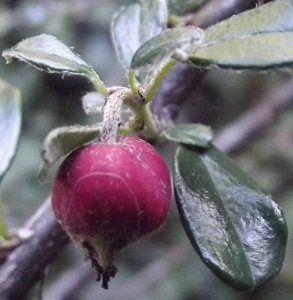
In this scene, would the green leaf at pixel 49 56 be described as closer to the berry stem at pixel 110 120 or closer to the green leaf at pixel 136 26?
the berry stem at pixel 110 120

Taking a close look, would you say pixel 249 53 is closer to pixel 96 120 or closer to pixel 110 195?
pixel 110 195

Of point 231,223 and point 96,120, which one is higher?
point 231,223

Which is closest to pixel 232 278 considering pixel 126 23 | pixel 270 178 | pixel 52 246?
pixel 52 246

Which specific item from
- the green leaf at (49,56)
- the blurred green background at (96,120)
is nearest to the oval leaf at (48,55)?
the green leaf at (49,56)

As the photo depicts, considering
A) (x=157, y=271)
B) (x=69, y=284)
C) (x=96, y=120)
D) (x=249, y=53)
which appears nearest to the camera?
(x=249, y=53)

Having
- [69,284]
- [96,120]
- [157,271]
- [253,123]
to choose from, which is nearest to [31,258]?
[69,284]
